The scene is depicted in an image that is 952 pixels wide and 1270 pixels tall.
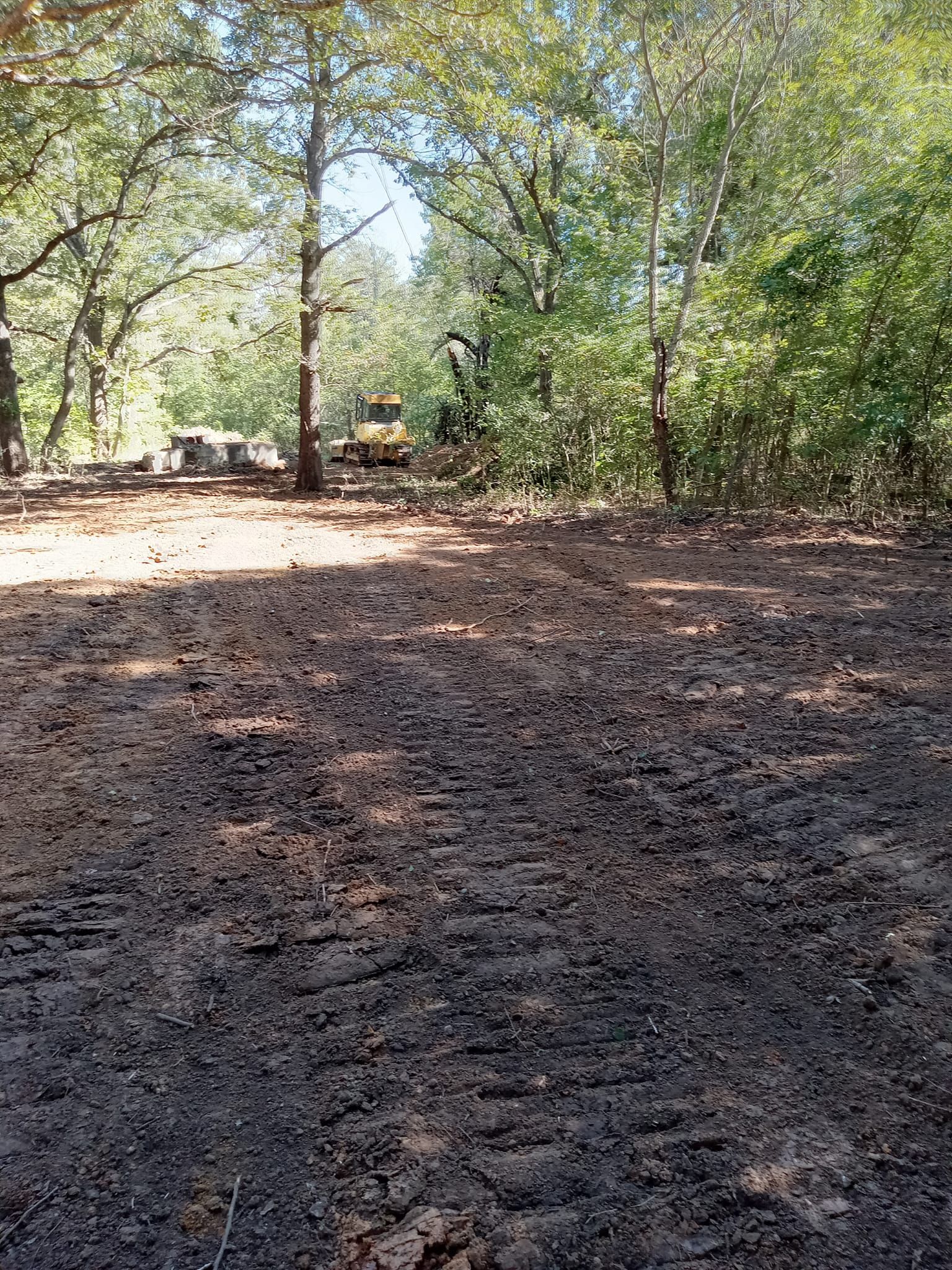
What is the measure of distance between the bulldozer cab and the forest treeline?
2486mm

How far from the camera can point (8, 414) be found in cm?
1595

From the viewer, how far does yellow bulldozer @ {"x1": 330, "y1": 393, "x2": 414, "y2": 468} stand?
22203mm

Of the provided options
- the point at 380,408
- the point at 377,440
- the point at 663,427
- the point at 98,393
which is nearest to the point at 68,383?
the point at 98,393

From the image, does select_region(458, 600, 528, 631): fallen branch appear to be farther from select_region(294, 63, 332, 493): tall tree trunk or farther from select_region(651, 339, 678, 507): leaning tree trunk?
select_region(294, 63, 332, 493): tall tree trunk

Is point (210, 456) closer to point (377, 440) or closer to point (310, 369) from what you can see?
point (377, 440)

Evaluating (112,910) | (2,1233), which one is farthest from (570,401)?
(2,1233)

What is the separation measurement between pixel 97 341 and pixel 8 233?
3.75m

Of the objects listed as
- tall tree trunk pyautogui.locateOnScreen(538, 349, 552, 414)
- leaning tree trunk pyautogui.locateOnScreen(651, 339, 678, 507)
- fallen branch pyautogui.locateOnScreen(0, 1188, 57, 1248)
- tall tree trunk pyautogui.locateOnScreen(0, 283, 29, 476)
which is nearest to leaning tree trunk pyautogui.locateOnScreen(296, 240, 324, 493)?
tall tree trunk pyautogui.locateOnScreen(538, 349, 552, 414)

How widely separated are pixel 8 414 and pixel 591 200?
13.0m

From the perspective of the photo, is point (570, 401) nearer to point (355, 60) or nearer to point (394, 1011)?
point (355, 60)

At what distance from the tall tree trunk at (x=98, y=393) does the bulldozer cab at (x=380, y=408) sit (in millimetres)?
8184

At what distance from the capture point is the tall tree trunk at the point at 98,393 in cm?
2389

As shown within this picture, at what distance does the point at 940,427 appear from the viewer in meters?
8.44

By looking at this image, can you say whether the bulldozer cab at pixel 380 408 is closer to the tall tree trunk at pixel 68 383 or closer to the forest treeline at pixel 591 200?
the forest treeline at pixel 591 200
